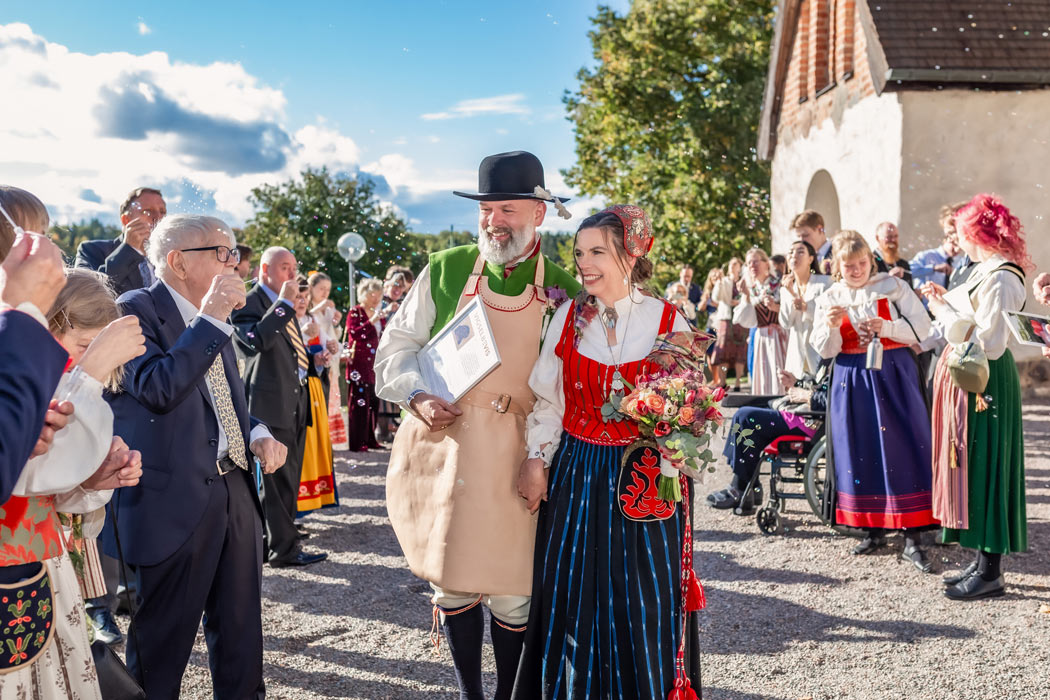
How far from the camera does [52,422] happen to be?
1.89 m

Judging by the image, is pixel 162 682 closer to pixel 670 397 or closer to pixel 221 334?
pixel 221 334

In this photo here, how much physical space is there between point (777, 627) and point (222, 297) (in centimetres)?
341

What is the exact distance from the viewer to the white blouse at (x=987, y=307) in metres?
4.65

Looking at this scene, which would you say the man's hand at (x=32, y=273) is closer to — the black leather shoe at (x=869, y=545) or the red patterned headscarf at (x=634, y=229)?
the red patterned headscarf at (x=634, y=229)

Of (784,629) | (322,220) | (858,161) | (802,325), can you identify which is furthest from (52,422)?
(322,220)

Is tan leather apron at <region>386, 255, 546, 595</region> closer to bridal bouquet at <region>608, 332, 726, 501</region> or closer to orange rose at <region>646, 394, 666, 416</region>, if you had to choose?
bridal bouquet at <region>608, 332, 726, 501</region>

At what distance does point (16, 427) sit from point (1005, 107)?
1364 centimetres

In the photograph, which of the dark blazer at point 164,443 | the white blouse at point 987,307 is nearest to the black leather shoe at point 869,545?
the white blouse at point 987,307

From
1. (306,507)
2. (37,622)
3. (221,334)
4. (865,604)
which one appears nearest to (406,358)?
(221,334)

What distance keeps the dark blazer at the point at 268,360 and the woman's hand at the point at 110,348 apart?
11.5 feet

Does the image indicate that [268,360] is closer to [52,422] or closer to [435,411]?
[435,411]

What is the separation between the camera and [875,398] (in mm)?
5453

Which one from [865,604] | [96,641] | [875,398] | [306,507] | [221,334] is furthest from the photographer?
[306,507]

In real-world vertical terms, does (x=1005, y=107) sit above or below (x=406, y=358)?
above
